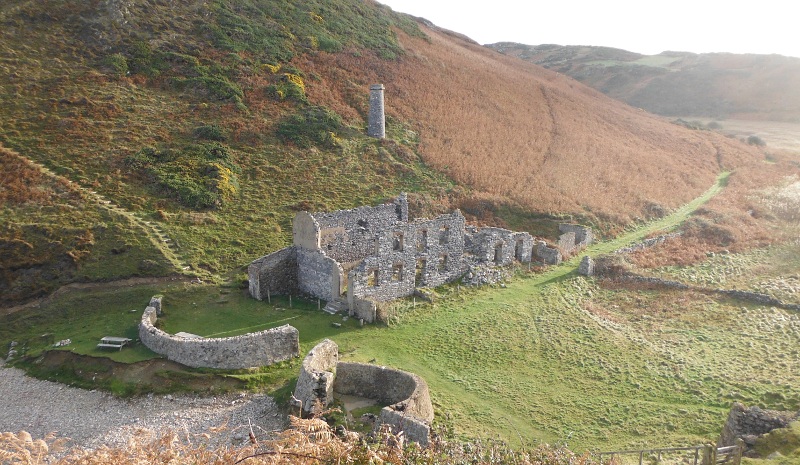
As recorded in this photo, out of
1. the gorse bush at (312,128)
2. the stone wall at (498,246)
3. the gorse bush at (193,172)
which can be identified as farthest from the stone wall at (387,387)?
the gorse bush at (312,128)

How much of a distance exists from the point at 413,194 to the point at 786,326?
25193 mm

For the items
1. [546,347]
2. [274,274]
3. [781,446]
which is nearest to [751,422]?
[781,446]

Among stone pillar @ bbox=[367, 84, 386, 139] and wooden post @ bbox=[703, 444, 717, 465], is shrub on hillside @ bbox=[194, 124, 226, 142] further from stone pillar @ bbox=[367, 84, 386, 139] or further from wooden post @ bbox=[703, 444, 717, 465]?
wooden post @ bbox=[703, 444, 717, 465]

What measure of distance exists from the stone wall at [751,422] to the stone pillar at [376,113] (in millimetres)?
38871

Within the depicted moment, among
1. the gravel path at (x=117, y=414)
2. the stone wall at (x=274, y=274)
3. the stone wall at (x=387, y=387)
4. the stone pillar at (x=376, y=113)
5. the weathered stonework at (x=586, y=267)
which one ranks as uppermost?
the stone pillar at (x=376, y=113)

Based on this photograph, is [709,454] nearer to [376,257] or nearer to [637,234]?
[376,257]

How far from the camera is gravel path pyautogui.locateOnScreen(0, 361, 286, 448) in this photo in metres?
17.1

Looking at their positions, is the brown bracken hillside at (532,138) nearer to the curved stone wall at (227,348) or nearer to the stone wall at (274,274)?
the stone wall at (274,274)

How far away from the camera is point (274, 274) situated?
26406 mm

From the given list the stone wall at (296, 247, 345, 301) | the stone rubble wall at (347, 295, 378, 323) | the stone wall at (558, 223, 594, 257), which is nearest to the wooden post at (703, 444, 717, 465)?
the stone rubble wall at (347, 295, 378, 323)

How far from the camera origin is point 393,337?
2331cm

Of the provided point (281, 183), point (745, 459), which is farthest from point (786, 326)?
point (281, 183)

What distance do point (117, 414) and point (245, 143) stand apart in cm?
2819

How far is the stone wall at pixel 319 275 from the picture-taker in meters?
25.6
